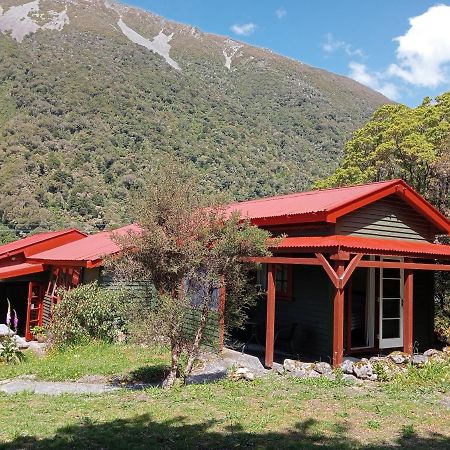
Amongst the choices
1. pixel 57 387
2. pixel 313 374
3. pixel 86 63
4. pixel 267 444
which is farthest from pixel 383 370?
pixel 86 63

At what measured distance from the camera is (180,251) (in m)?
8.78

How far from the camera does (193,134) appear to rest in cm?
6159

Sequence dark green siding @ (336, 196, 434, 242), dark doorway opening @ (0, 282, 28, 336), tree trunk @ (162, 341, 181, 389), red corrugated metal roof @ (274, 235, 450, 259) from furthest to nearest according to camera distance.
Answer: dark doorway opening @ (0, 282, 28, 336)
dark green siding @ (336, 196, 434, 242)
red corrugated metal roof @ (274, 235, 450, 259)
tree trunk @ (162, 341, 181, 389)

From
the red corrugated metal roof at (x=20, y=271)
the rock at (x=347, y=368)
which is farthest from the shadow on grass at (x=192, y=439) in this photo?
the red corrugated metal roof at (x=20, y=271)

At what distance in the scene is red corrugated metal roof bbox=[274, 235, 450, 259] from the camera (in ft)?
33.9

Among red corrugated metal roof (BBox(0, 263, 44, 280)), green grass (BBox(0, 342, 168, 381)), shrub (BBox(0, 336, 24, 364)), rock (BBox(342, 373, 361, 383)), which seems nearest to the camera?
rock (BBox(342, 373, 361, 383))

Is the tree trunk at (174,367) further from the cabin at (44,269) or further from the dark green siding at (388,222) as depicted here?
the cabin at (44,269)

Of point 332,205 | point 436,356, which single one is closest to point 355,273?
point 436,356

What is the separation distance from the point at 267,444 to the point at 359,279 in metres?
8.05

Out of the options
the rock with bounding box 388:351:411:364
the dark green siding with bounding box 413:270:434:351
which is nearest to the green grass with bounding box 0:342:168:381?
the rock with bounding box 388:351:411:364

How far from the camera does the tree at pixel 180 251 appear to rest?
8797 millimetres

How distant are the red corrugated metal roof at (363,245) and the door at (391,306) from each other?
0.88 metres

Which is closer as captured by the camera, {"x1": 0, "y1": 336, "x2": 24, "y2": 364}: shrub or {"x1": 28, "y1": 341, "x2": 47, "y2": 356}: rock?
{"x1": 0, "y1": 336, "x2": 24, "y2": 364}: shrub

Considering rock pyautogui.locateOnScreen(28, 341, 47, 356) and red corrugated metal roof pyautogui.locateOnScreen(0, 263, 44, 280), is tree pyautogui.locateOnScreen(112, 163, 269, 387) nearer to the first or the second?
rock pyautogui.locateOnScreen(28, 341, 47, 356)
